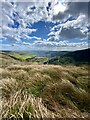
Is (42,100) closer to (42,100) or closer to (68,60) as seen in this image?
(42,100)

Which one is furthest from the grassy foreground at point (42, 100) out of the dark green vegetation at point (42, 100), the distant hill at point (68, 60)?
the distant hill at point (68, 60)

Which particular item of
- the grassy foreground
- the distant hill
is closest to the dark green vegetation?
the grassy foreground

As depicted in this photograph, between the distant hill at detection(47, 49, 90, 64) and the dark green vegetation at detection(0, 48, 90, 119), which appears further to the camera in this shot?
the distant hill at detection(47, 49, 90, 64)

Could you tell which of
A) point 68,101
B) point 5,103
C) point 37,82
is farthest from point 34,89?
point 5,103

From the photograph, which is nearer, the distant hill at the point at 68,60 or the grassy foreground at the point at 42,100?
the grassy foreground at the point at 42,100

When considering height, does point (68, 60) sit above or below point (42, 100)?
above

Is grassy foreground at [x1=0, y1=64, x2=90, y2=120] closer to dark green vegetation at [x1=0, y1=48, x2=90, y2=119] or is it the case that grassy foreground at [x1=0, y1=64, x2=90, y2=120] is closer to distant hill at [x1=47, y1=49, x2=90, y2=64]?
dark green vegetation at [x1=0, y1=48, x2=90, y2=119]

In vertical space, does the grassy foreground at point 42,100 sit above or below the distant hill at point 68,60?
below

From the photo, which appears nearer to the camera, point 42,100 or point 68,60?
point 42,100

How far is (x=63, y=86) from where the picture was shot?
3969 millimetres

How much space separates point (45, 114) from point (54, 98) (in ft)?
2.43

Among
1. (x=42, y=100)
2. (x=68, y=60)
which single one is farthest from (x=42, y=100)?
(x=68, y=60)

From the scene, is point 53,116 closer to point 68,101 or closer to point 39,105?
point 39,105

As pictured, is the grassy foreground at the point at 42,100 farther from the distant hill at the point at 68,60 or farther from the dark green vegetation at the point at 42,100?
the distant hill at the point at 68,60
